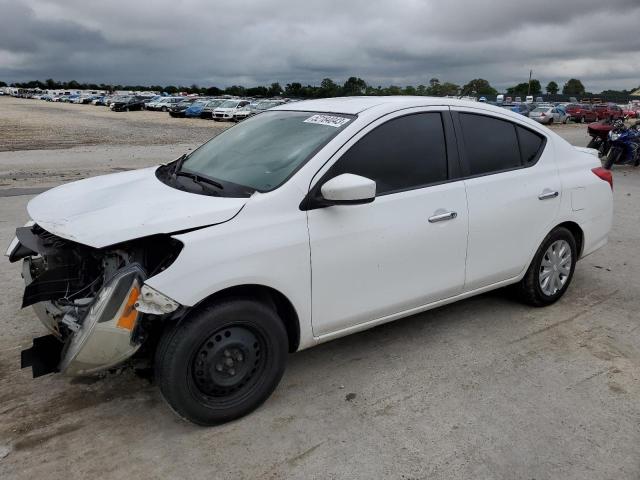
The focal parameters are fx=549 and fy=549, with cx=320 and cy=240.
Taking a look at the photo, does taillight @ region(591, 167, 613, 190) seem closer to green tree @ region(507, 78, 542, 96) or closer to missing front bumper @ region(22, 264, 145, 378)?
missing front bumper @ region(22, 264, 145, 378)

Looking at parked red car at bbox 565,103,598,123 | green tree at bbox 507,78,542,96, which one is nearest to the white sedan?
parked red car at bbox 565,103,598,123

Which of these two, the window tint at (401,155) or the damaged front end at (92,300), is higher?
the window tint at (401,155)

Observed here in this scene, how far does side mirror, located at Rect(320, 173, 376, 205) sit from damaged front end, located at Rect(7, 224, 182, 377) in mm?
855

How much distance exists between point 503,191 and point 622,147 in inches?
466

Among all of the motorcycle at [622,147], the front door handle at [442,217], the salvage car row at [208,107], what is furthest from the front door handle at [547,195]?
the salvage car row at [208,107]

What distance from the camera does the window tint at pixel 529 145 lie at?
14.1 feet

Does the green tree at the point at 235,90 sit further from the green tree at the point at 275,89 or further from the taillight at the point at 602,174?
the taillight at the point at 602,174

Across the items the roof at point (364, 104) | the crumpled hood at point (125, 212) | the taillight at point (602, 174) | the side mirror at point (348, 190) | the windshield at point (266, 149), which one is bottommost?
the taillight at point (602, 174)

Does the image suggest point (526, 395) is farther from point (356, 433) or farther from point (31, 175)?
point (31, 175)

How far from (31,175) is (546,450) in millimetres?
12347

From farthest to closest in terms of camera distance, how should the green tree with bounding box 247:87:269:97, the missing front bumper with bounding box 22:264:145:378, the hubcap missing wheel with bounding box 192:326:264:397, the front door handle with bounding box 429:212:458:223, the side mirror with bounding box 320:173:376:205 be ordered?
1. the green tree with bounding box 247:87:269:97
2. the front door handle with bounding box 429:212:458:223
3. the side mirror with bounding box 320:173:376:205
4. the hubcap missing wheel with bounding box 192:326:264:397
5. the missing front bumper with bounding box 22:264:145:378

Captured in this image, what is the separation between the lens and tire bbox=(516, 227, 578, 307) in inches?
176

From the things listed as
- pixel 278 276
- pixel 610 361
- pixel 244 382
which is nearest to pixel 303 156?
pixel 278 276

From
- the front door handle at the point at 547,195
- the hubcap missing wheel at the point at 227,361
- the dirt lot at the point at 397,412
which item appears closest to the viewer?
A: the dirt lot at the point at 397,412
